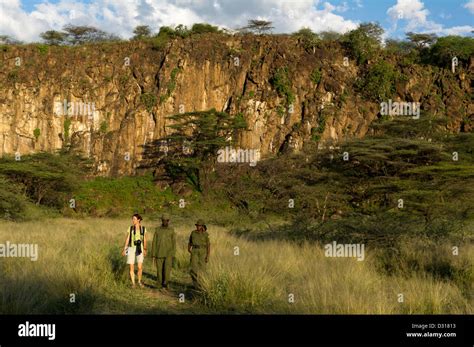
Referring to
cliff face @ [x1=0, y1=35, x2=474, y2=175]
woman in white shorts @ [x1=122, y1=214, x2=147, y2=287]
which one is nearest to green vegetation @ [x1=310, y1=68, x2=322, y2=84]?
cliff face @ [x1=0, y1=35, x2=474, y2=175]

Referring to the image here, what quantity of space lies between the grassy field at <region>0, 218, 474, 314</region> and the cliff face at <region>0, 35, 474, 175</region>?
29.4 metres

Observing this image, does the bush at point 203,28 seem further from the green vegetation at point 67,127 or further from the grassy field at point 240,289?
the grassy field at point 240,289

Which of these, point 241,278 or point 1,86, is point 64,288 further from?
point 1,86

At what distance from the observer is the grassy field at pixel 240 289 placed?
6.41 m

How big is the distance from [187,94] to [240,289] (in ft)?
117

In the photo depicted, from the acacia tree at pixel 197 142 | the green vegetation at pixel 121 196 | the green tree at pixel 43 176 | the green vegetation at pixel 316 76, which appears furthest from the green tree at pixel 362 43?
the green tree at pixel 43 176

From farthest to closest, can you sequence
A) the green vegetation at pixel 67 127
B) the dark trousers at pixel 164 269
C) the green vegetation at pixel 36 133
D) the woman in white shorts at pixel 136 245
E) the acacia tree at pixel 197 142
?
the green vegetation at pixel 36 133 < the green vegetation at pixel 67 127 < the acacia tree at pixel 197 142 < the woman in white shorts at pixel 136 245 < the dark trousers at pixel 164 269

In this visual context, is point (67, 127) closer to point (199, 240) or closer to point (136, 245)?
point (136, 245)

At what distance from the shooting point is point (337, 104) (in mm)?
40156

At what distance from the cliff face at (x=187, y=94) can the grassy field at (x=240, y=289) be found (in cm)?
2936

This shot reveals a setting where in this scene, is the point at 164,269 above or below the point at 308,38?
below

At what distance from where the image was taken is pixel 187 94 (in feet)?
136

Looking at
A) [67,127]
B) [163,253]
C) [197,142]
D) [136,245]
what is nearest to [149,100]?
[67,127]

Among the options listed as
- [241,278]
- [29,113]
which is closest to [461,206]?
[241,278]
